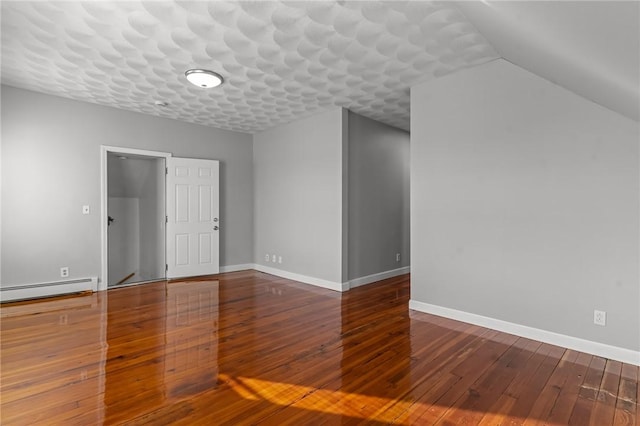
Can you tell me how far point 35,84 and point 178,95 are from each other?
175 centimetres

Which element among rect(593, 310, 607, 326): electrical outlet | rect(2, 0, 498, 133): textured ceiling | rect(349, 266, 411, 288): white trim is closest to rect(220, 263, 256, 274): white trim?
rect(349, 266, 411, 288): white trim

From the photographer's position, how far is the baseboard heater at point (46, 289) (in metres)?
4.34

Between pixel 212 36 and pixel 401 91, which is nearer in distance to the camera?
pixel 212 36

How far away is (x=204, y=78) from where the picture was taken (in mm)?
3756

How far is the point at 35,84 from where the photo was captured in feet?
13.9

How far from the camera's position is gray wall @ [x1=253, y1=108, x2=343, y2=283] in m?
5.12

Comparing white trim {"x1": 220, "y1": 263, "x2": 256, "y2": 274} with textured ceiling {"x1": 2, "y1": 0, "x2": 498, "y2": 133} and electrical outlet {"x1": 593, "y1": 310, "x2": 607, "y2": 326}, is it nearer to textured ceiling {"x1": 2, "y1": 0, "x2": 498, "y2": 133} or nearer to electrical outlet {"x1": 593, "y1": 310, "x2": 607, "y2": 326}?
textured ceiling {"x1": 2, "y1": 0, "x2": 498, "y2": 133}

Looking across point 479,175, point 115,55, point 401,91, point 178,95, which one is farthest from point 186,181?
point 479,175

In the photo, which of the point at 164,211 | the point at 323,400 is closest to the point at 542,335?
the point at 323,400

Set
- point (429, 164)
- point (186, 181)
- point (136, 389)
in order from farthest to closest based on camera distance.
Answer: point (186, 181)
point (429, 164)
point (136, 389)

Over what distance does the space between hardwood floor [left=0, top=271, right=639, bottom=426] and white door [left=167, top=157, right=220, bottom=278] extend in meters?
1.89

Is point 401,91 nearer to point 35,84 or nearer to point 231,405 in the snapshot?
point 231,405

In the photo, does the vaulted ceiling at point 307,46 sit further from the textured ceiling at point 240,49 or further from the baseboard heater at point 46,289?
the baseboard heater at point 46,289

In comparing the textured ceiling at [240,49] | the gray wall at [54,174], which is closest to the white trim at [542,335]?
the textured ceiling at [240,49]
